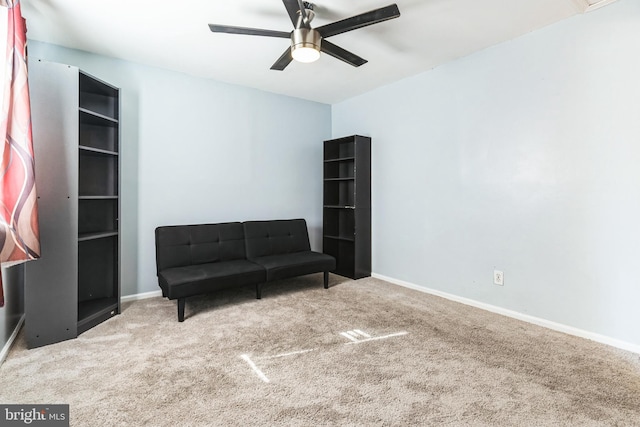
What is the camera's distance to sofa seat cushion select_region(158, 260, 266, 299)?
8.51 ft

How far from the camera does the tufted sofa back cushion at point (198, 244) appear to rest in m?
3.08

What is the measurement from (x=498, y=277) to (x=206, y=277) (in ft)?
8.54

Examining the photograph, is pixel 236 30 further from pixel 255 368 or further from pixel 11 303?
pixel 11 303

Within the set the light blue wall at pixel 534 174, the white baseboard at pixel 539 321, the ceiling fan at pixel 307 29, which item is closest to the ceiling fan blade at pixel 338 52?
the ceiling fan at pixel 307 29

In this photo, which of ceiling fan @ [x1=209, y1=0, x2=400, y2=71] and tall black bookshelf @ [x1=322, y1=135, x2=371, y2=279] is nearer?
ceiling fan @ [x1=209, y1=0, x2=400, y2=71]

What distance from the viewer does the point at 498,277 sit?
9.49 ft

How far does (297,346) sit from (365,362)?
0.49 metres

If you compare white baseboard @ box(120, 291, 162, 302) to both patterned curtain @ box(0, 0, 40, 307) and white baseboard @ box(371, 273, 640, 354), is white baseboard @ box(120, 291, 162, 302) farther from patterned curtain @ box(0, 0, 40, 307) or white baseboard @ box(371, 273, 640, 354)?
white baseboard @ box(371, 273, 640, 354)

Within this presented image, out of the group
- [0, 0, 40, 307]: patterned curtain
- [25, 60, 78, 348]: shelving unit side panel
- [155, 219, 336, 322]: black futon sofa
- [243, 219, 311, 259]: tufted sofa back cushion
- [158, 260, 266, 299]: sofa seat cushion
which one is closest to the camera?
[0, 0, 40, 307]: patterned curtain

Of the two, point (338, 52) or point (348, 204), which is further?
point (348, 204)

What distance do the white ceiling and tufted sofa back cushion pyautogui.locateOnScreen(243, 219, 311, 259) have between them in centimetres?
170

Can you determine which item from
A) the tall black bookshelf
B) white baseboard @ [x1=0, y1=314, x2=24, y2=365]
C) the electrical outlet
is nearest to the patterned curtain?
white baseboard @ [x1=0, y1=314, x2=24, y2=365]

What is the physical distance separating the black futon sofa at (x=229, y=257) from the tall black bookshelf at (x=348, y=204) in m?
0.55
